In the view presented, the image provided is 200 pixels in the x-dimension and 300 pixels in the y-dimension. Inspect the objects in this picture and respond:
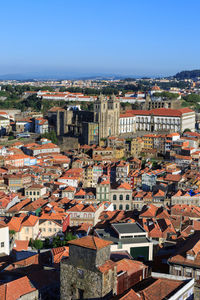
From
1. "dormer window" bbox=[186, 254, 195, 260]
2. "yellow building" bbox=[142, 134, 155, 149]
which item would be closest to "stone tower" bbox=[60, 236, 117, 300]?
"dormer window" bbox=[186, 254, 195, 260]

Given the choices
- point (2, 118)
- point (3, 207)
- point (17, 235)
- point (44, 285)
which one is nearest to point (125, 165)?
point (3, 207)

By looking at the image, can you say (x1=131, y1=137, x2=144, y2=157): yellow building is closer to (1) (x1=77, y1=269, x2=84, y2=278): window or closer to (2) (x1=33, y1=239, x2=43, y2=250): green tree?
(2) (x1=33, y1=239, x2=43, y2=250): green tree

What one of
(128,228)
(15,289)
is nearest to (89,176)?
(128,228)

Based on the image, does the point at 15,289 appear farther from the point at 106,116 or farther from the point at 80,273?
the point at 106,116

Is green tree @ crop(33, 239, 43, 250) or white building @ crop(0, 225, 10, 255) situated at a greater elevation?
white building @ crop(0, 225, 10, 255)

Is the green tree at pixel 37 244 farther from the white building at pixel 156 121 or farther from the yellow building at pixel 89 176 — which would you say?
the white building at pixel 156 121

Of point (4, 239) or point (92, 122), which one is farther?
point (92, 122)

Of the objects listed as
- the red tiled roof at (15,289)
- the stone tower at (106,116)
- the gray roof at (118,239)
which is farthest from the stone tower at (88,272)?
the stone tower at (106,116)
